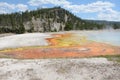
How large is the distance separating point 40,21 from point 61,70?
14642cm

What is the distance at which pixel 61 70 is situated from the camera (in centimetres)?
2098

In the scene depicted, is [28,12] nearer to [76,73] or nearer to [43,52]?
[43,52]

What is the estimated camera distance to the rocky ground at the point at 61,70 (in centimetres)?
1966

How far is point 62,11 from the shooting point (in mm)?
187250

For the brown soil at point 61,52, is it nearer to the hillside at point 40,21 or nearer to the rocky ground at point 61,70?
the rocky ground at point 61,70

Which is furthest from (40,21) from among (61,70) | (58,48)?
(61,70)

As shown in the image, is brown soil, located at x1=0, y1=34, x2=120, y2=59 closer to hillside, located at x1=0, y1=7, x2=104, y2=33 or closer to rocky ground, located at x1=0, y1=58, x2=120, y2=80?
rocky ground, located at x1=0, y1=58, x2=120, y2=80

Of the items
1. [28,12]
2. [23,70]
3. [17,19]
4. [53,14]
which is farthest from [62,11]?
[23,70]

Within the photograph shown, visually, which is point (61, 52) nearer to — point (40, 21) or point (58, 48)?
point (58, 48)

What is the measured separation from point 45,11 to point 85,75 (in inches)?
6333

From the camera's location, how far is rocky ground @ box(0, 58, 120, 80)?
1966 cm

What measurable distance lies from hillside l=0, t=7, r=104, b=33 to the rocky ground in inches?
4576

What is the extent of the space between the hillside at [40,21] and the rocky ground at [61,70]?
116m

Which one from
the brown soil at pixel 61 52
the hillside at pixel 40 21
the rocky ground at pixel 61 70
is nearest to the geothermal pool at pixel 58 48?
the brown soil at pixel 61 52
